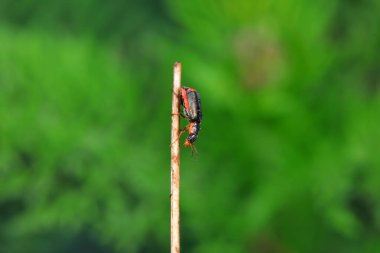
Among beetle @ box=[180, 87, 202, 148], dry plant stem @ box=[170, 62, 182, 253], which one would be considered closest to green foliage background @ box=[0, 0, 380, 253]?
beetle @ box=[180, 87, 202, 148]

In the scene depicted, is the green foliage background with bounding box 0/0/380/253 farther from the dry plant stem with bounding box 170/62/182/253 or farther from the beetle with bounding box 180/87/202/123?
the dry plant stem with bounding box 170/62/182/253

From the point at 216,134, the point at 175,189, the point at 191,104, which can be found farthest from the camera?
the point at 216,134

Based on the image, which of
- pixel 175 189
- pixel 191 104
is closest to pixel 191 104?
pixel 191 104

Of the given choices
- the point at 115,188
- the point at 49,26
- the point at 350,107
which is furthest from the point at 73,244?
the point at 350,107

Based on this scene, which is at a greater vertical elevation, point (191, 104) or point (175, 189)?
point (191, 104)

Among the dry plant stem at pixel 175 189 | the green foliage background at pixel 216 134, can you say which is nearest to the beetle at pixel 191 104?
the dry plant stem at pixel 175 189

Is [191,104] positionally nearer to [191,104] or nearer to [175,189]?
[191,104]

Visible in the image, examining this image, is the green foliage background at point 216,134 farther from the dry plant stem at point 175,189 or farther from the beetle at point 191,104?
the dry plant stem at point 175,189

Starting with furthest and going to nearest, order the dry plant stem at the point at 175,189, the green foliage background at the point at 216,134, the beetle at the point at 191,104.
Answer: the green foliage background at the point at 216,134, the beetle at the point at 191,104, the dry plant stem at the point at 175,189
